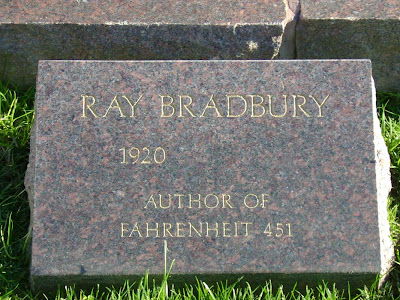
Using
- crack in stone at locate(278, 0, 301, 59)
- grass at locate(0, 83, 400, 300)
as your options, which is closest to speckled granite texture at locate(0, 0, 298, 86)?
crack in stone at locate(278, 0, 301, 59)

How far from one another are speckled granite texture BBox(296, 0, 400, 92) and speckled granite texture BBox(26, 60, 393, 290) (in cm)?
51

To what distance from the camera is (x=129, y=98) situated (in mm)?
2562

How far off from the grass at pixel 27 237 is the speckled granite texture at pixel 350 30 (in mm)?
330

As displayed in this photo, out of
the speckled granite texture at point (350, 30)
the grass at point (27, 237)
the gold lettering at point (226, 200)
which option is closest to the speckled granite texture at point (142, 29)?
the speckled granite texture at point (350, 30)

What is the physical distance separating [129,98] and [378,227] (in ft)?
3.95

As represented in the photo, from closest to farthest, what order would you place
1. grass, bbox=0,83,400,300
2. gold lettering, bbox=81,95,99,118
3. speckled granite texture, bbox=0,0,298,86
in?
grass, bbox=0,83,400,300
gold lettering, bbox=81,95,99,118
speckled granite texture, bbox=0,0,298,86

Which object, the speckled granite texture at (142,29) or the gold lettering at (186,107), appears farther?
the speckled granite texture at (142,29)

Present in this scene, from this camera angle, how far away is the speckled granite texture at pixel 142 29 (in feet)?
9.77

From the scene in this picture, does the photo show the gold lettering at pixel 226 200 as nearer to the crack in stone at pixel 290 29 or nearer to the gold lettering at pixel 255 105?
the gold lettering at pixel 255 105

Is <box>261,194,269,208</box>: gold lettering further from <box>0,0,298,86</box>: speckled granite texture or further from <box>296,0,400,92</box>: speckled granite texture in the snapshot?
<box>296,0,400,92</box>: speckled granite texture

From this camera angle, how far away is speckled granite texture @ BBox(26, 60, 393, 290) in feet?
8.03

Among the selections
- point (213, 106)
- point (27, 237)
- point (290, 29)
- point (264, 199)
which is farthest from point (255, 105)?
point (27, 237)

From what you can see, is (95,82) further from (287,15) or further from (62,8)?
(287,15)

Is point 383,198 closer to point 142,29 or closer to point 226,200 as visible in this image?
point 226,200
